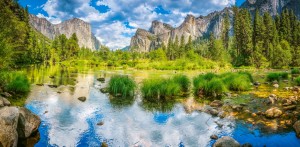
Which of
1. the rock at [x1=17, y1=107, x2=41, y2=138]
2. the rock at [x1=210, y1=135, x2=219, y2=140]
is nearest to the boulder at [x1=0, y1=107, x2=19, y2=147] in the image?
the rock at [x1=17, y1=107, x2=41, y2=138]

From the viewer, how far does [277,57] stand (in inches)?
2245

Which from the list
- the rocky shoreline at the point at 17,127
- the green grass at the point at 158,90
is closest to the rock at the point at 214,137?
the rocky shoreline at the point at 17,127

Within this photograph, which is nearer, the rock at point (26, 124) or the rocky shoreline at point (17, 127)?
the rocky shoreline at point (17, 127)

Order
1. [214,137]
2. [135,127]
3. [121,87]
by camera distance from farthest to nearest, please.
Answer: [121,87] < [135,127] < [214,137]

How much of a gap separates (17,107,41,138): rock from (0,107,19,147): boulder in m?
0.65

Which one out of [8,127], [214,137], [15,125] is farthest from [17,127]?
[214,137]

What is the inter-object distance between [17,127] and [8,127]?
3.64ft

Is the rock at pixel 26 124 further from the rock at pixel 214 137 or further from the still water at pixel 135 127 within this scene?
the rock at pixel 214 137

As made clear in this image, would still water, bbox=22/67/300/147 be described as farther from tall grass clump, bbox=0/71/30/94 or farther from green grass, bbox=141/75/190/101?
tall grass clump, bbox=0/71/30/94

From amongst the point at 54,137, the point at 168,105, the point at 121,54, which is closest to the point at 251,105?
the point at 168,105

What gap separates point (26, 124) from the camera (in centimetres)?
759

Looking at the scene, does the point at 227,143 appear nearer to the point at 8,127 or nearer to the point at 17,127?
the point at 8,127

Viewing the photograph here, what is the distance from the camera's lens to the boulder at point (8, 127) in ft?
19.7

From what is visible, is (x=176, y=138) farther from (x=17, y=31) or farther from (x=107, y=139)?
(x=17, y=31)
